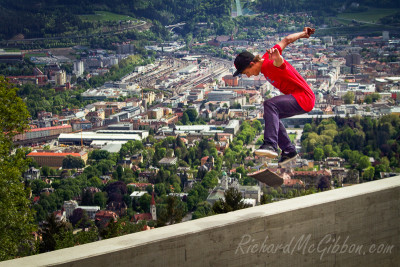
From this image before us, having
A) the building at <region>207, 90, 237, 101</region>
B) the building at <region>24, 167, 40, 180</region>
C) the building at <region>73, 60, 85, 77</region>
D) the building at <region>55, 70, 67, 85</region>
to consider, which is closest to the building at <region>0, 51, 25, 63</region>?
the building at <region>55, 70, 67, 85</region>

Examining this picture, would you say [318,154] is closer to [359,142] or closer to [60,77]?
[359,142]

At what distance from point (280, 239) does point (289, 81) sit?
0.50 m

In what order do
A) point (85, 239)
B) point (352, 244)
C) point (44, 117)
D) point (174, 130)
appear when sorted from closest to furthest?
point (352, 244) → point (85, 239) → point (174, 130) → point (44, 117)

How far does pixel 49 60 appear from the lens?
118 ft

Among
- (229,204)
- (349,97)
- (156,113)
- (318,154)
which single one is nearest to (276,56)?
(229,204)

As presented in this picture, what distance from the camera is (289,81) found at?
1946 mm

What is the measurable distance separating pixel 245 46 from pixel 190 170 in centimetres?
2160

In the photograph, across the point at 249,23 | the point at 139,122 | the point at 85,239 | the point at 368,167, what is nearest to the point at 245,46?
the point at 249,23

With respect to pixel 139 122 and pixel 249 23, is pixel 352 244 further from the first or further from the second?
pixel 249 23

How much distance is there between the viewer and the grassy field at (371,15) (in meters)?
39.3

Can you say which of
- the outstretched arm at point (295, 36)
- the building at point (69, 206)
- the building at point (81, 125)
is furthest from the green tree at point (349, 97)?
the outstretched arm at point (295, 36)

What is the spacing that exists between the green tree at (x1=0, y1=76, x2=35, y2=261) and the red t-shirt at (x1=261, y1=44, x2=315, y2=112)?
2262 mm

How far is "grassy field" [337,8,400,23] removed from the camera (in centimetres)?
3931

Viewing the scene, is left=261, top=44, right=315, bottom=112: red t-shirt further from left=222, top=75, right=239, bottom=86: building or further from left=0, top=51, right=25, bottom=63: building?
→ left=0, top=51, right=25, bottom=63: building
